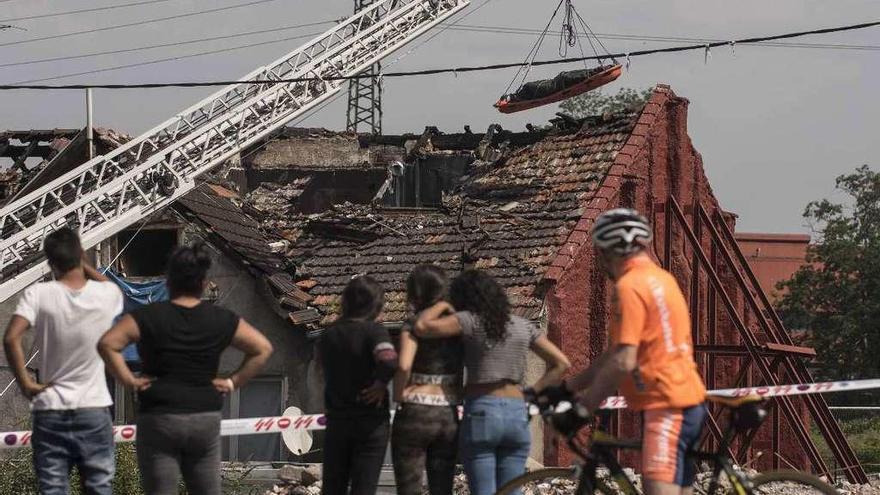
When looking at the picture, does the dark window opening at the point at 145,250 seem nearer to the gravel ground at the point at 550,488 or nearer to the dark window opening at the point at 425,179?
the dark window opening at the point at 425,179

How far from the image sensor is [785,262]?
62.6m

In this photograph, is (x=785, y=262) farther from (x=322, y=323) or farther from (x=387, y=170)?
(x=322, y=323)

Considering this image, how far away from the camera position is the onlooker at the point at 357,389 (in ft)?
27.6

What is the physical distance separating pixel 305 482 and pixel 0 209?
10.6 metres

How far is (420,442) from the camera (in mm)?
8555

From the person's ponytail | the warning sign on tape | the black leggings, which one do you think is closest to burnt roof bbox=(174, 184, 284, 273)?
the warning sign on tape

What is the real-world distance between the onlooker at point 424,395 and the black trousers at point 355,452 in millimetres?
109

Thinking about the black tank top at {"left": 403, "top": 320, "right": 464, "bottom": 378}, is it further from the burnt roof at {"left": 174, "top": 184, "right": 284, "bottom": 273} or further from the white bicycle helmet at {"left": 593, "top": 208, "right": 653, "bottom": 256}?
the burnt roof at {"left": 174, "top": 184, "right": 284, "bottom": 273}

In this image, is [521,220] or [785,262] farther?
[785,262]

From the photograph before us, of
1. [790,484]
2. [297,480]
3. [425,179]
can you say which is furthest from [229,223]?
[790,484]

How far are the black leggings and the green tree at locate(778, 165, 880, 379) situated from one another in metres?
40.2

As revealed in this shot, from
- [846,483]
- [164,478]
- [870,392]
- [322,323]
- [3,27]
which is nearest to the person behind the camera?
[164,478]

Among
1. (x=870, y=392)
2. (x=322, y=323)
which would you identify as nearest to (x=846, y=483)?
(x=322, y=323)

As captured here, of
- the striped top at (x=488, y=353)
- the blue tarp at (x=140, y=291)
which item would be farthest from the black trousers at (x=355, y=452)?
the blue tarp at (x=140, y=291)
